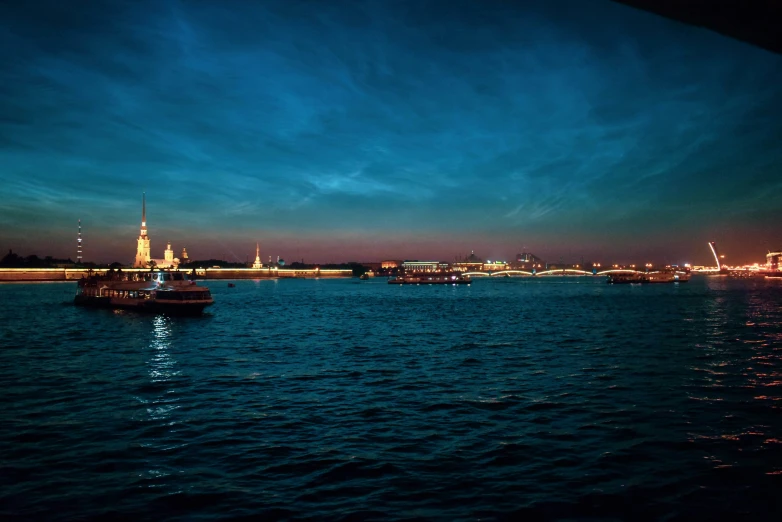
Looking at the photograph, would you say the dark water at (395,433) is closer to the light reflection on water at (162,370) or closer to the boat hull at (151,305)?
the light reflection on water at (162,370)

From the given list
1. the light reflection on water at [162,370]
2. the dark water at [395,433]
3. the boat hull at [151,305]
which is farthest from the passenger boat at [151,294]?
the dark water at [395,433]

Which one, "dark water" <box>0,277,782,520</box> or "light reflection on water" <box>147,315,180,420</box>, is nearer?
"dark water" <box>0,277,782,520</box>

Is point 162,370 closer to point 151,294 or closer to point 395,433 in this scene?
point 395,433

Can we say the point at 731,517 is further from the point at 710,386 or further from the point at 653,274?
the point at 653,274

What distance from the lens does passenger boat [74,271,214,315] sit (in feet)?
176

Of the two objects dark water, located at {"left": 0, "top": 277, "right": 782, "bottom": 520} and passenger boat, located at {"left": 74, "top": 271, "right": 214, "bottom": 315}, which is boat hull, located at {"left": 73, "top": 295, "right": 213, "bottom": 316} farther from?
dark water, located at {"left": 0, "top": 277, "right": 782, "bottom": 520}

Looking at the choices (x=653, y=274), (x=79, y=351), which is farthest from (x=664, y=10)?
(x=653, y=274)

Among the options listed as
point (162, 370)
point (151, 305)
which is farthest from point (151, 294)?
point (162, 370)

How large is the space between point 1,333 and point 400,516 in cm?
4189

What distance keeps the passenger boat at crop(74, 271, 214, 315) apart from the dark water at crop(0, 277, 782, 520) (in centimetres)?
2467

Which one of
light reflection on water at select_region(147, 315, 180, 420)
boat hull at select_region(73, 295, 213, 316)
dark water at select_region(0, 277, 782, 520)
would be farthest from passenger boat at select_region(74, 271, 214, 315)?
dark water at select_region(0, 277, 782, 520)

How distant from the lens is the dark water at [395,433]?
9.02 m

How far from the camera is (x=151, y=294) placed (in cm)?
5769

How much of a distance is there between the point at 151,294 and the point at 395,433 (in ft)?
170
